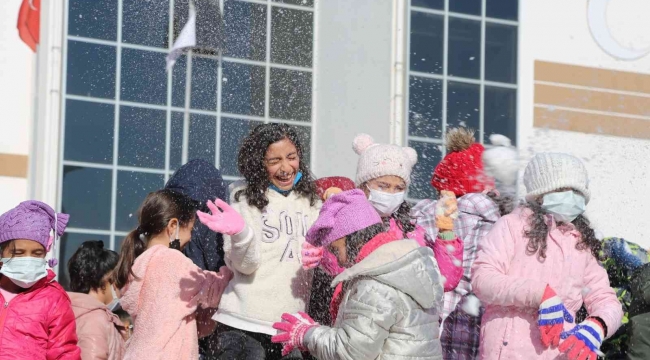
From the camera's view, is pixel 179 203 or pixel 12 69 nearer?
pixel 179 203

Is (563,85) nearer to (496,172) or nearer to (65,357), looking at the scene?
(496,172)

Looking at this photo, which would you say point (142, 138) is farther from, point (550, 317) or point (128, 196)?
point (550, 317)

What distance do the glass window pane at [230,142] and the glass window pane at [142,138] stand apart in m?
0.53

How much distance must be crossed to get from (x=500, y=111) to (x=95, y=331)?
5.71 m

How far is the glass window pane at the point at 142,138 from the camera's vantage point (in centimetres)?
912

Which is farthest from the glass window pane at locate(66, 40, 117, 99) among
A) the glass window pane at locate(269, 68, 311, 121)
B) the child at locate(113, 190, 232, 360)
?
the child at locate(113, 190, 232, 360)

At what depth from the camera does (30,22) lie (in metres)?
8.95

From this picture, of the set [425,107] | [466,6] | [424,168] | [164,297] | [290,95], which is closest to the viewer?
[164,297]

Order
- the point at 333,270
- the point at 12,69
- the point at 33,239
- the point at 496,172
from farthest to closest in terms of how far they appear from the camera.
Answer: the point at 12,69 → the point at 496,172 → the point at 33,239 → the point at 333,270

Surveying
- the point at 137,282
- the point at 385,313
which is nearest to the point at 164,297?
the point at 137,282

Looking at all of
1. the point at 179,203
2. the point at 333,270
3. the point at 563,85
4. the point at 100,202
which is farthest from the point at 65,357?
the point at 563,85

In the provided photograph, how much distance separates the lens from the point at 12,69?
8883 millimetres

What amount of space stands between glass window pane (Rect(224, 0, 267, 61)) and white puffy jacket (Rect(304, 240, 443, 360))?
4887mm

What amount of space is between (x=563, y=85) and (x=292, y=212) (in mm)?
5648
